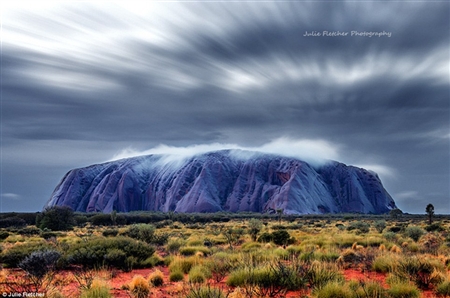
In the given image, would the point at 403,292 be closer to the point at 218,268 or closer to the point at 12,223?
the point at 218,268

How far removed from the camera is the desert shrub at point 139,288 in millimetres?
10825

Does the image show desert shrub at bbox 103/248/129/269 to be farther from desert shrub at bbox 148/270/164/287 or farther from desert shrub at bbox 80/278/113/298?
desert shrub at bbox 80/278/113/298

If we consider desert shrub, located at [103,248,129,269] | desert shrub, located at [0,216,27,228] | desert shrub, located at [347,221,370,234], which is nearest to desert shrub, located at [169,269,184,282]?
desert shrub, located at [103,248,129,269]

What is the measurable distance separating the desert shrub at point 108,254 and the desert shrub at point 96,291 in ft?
17.3

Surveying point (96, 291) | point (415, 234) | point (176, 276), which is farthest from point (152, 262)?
point (415, 234)

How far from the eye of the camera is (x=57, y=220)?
163ft

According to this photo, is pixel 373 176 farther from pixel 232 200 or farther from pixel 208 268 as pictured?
pixel 208 268

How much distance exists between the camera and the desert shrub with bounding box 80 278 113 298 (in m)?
9.52

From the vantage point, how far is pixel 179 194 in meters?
161

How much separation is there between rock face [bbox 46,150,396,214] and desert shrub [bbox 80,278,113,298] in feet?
420

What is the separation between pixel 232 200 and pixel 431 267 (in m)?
144

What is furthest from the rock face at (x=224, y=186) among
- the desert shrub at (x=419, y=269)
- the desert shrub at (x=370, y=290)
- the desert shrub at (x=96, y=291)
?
the desert shrub at (x=96, y=291)

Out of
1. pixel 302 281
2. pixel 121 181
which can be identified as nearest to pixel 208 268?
pixel 302 281

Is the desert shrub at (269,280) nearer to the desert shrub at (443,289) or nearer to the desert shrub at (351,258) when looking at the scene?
the desert shrub at (443,289)
